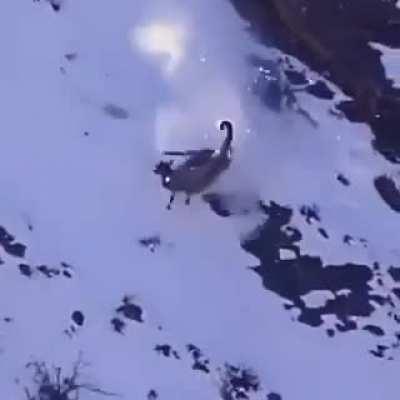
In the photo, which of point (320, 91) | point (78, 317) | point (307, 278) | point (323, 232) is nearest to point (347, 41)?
point (320, 91)

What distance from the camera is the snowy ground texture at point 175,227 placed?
19.0 meters

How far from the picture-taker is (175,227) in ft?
65.0

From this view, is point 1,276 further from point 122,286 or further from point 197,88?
point 197,88

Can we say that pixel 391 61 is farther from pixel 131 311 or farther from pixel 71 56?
pixel 131 311

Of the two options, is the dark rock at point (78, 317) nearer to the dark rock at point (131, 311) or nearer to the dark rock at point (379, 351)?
the dark rock at point (131, 311)

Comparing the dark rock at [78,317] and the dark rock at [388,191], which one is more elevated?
the dark rock at [388,191]

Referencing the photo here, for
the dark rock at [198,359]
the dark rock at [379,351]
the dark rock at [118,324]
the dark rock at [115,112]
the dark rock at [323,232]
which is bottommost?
the dark rock at [198,359]

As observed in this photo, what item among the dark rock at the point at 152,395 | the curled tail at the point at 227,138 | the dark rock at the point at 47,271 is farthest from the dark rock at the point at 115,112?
the dark rock at the point at 152,395

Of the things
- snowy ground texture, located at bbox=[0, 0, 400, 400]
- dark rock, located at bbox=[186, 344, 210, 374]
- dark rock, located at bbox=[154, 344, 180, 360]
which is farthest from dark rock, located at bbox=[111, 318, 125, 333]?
dark rock, located at bbox=[186, 344, 210, 374]

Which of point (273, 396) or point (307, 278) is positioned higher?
point (307, 278)

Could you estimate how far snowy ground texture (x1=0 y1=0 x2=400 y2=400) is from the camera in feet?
62.2

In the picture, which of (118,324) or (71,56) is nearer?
(118,324)

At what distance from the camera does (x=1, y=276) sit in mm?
19094

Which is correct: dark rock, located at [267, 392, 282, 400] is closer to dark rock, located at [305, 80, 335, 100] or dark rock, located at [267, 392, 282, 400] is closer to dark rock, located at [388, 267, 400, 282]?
dark rock, located at [388, 267, 400, 282]
